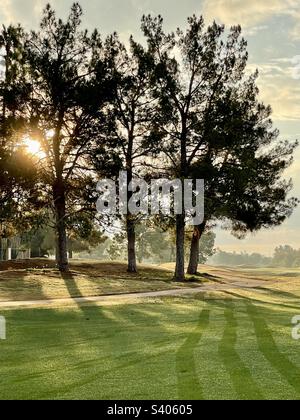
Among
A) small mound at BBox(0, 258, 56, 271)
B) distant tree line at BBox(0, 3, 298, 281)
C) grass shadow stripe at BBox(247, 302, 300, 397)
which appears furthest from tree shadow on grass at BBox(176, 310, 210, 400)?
small mound at BBox(0, 258, 56, 271)

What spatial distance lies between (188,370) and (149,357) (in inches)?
57.9

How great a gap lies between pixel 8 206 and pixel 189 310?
56.6ft

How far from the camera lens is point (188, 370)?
27.6 ft

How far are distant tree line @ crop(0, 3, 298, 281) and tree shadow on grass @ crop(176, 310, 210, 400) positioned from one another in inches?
884

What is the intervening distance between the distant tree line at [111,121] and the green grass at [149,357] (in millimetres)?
17899

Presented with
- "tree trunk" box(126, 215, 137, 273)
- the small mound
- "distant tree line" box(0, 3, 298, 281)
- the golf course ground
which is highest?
"distant tree line" box(0, 3, 298, 281)

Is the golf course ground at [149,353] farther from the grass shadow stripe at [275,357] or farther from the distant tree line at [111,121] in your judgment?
the distant tree line at [111,121]

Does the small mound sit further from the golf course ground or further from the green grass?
the green grass

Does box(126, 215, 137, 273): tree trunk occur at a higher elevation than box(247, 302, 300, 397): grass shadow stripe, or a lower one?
higher

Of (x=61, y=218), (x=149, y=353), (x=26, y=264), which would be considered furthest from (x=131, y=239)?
(x=149, y=353)

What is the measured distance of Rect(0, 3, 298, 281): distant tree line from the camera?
33281 millimetres

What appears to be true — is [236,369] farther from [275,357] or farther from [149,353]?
[149,353]
